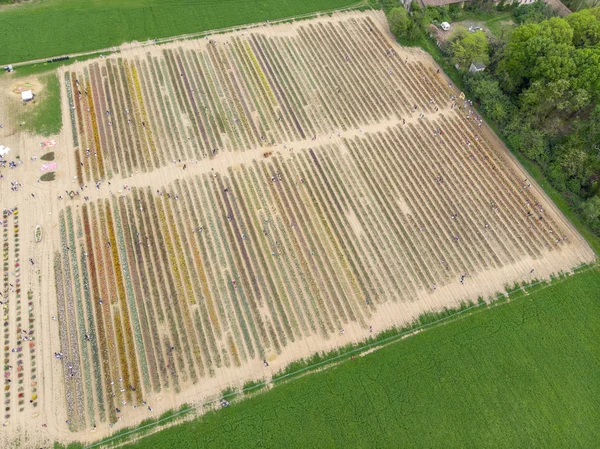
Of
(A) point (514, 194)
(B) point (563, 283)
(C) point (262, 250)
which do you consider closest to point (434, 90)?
(A) point (514, 194)

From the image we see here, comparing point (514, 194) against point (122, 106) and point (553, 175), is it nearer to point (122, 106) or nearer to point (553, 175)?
point (553, 175)

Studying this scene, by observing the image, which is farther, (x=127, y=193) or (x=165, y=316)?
(x=127, y=193)

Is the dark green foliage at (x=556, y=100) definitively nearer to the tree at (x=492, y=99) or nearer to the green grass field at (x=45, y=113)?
the tree at (x=492, y=99)

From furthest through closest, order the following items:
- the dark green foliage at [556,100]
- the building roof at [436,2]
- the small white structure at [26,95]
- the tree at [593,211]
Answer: the building roof at [436,2], the small white structure at [26,95], the dark green foliage at [556,100], the tree at [593,211]

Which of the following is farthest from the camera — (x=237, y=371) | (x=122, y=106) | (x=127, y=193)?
(x=122, y=106)

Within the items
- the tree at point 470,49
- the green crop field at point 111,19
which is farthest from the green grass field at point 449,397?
the green crop field at point 111,19

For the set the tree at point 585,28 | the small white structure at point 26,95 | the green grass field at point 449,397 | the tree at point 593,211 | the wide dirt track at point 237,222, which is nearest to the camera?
the green grass field at point 449,397
